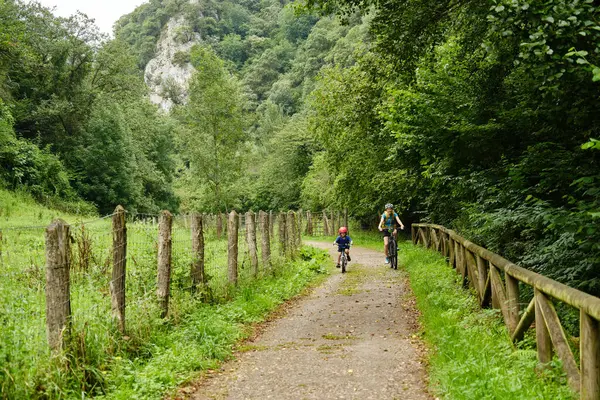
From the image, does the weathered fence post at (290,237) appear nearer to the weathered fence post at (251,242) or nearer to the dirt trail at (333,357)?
the weathered fence post at (251,242)

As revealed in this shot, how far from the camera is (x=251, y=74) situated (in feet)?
358

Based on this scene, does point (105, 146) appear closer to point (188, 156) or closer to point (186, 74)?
point (188, 156)

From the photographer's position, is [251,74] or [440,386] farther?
[251,74]

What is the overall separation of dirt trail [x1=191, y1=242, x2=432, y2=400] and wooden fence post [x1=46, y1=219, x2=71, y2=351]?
4.84 feet

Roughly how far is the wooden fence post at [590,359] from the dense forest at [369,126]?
1.06 meters

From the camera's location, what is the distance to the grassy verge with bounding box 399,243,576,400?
4.11 meters

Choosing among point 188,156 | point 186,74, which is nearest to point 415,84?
point 188,156

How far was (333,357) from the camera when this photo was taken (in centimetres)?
632

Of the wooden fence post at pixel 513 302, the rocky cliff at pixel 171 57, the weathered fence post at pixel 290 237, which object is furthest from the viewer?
the rocky cliff at pixel 171 57

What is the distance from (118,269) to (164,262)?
1.24 metres

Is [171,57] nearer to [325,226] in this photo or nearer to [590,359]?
[325,226]

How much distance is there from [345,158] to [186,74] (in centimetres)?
10811

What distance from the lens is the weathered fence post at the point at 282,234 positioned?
1461 cm

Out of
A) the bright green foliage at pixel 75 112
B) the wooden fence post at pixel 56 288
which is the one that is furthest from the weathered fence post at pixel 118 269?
the bright green foliage at pixel 75 112
